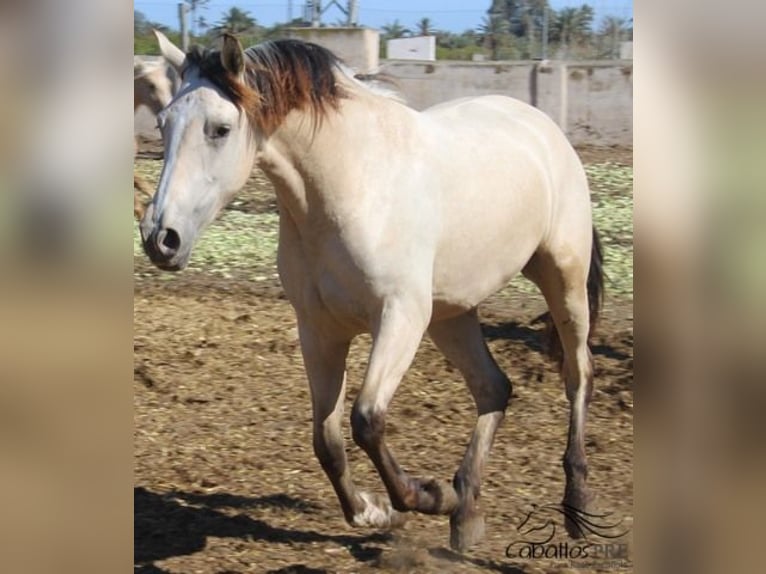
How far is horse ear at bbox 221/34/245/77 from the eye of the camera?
3787mm

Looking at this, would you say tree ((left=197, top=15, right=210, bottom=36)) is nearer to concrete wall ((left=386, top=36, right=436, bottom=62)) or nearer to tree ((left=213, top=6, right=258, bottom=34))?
tree ((left=213, top=6, right=258, bottom=34))

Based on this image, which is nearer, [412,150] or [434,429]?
[412,150]

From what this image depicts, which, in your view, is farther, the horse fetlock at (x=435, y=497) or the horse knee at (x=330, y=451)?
the horse knee at (x=330, y=451)

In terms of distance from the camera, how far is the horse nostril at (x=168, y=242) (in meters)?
3.62

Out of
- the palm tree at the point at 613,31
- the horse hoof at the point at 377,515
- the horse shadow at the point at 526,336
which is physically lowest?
the horse hoof at the point at 377,515

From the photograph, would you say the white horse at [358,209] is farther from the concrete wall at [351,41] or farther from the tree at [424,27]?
the tree at [424,27]

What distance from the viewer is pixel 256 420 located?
19.9ft

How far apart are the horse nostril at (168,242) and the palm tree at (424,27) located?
6.04 metres

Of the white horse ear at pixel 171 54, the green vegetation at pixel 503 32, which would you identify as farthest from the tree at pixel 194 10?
the white horse ear at pixel 171 54

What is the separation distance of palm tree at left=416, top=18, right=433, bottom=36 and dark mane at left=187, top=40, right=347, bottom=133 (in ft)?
17.3

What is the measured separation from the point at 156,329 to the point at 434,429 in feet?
6.78
